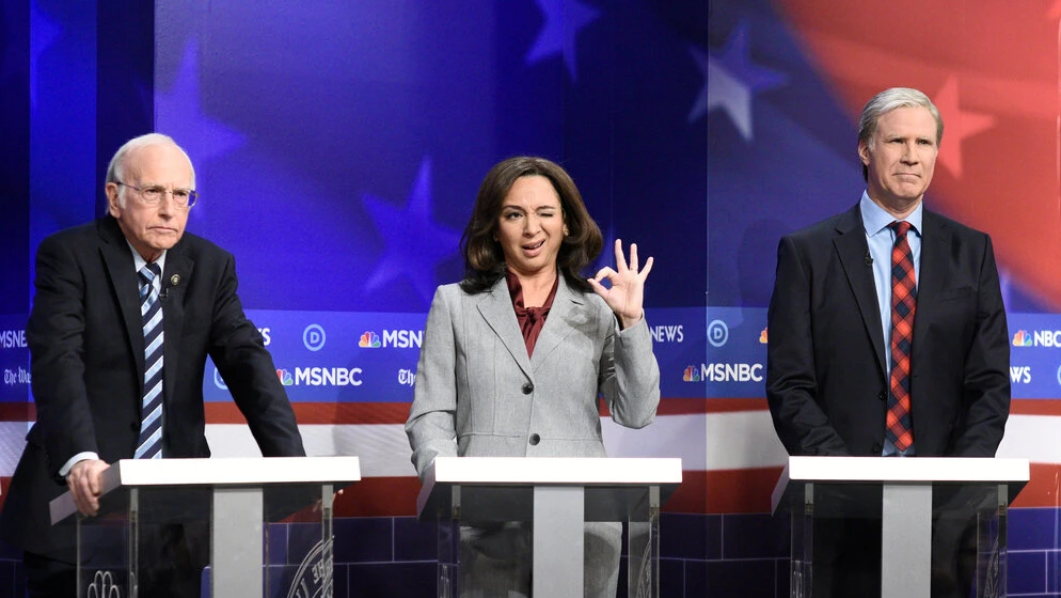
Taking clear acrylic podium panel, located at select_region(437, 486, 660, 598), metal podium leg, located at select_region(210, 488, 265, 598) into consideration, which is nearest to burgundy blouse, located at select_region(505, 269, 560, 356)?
clear acrylic podium panel, located at select_region(437, 486, 660, 598)

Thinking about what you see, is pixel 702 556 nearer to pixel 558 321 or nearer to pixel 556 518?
pixel 558 321

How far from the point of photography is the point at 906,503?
304cm

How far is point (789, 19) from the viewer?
5.12 m

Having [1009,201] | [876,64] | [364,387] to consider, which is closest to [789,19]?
Result: [876,64]

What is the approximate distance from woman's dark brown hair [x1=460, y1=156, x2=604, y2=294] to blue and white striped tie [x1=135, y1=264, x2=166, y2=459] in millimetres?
872

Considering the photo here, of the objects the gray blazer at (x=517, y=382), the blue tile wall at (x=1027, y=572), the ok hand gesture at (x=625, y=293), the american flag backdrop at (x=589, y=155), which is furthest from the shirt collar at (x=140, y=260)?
the blue tile wall at (x=1027, y=572)

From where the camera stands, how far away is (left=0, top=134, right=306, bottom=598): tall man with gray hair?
12.2 ft

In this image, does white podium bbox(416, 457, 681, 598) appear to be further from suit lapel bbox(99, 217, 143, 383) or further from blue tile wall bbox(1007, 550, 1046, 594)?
blue tile wall bbox(1007, 550, 1046, 594)

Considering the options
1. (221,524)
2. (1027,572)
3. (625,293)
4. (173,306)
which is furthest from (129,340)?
(1027,572)

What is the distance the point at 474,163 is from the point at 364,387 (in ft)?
3.24

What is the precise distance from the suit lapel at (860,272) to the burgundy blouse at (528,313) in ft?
3.00

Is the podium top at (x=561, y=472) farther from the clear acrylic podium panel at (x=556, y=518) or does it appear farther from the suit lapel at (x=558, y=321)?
the suit lapel at (x=558, y=321)

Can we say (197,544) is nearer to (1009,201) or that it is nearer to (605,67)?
(605,67)

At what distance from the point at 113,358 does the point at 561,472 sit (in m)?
1.49
